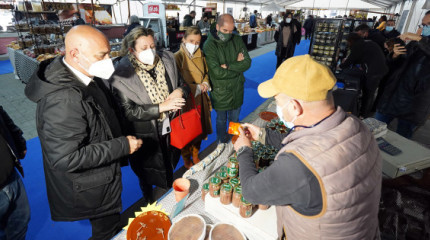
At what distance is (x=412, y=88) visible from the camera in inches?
125

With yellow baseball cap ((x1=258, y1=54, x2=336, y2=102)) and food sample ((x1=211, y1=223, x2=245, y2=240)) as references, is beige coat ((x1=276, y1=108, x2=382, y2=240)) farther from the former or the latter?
food sample ((x1=211, y1=223, x2=245, y2=240))

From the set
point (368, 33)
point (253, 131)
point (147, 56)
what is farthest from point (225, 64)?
point (368, 33)

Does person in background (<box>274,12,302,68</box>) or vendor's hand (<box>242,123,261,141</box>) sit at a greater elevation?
person in background (<box>274,12,302,68</box>)

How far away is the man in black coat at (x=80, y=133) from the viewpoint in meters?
1.45

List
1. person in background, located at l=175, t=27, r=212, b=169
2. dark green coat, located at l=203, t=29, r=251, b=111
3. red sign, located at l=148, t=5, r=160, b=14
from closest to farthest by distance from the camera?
person in background, located at l=175, t=27, r=212, b=169 < dark green coat, located at l=203, t=29, r=251, b=111 < red sign, located at l=148, t=5, r=160, b=14

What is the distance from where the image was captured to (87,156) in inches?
59.9

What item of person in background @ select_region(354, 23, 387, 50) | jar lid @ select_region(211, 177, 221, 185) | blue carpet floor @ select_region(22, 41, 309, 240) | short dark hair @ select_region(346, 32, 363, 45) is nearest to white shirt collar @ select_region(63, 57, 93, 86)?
jar lid @ select_region(211, 177, 221, 185)

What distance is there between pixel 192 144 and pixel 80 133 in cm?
190

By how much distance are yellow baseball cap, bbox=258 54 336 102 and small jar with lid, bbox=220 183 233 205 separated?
0.67m

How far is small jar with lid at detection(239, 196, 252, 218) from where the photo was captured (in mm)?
1261

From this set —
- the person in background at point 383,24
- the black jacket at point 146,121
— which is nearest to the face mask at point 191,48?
the black jacket at point 146,121

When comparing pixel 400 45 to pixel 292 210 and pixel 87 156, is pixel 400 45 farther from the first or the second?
pixel 87 156

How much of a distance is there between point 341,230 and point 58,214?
6.59 feet

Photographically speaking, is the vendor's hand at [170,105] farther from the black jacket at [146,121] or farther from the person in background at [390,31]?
the person in background at [390,31]
